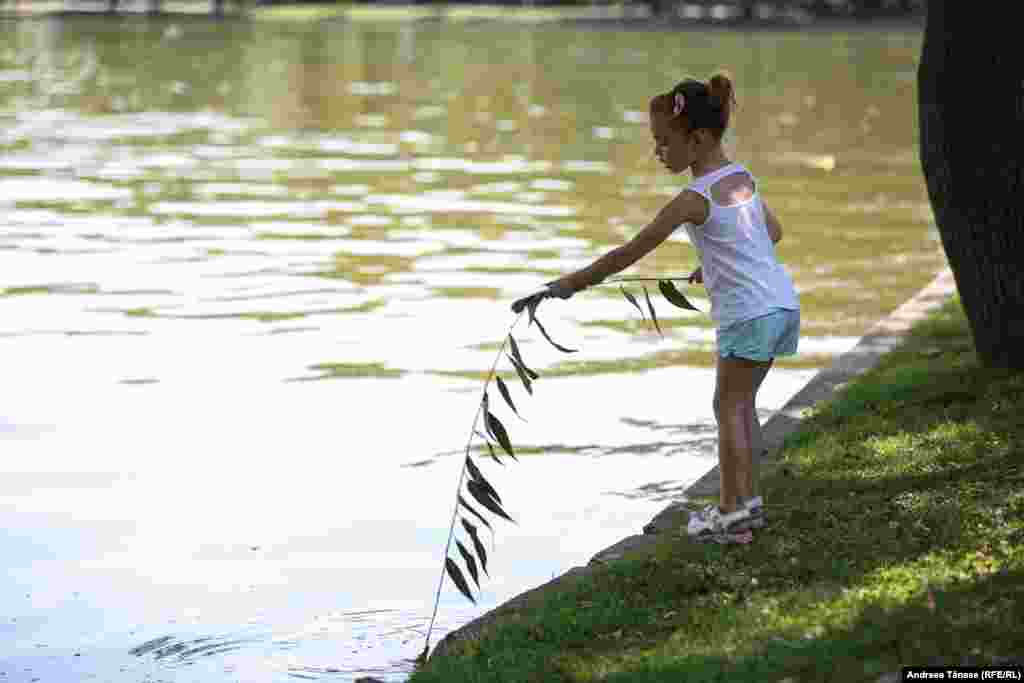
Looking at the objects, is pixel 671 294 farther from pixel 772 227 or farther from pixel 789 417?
pixel 789 417

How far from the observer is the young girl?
5715 mm

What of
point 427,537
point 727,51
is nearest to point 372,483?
point 427,537

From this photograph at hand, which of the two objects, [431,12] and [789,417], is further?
[431,12]

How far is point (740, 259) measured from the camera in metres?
5.74

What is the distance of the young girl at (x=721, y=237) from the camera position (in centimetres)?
571

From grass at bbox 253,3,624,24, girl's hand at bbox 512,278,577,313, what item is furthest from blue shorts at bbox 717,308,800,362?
grass at bbox 253,3,624,24

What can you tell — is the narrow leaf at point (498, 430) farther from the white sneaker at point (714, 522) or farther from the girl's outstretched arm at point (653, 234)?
the white sneaker at point (714, 522)

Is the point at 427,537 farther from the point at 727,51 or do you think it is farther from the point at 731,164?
the point at 727,51

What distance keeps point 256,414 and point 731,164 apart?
418cm

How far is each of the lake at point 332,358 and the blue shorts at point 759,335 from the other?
1203mm

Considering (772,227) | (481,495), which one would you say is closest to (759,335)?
(772,227)

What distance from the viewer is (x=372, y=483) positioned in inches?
325

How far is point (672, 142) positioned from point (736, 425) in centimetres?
90

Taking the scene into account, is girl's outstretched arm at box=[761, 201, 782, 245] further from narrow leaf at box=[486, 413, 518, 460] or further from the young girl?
narrow leaf at box=[486, 413, 518, 460]
